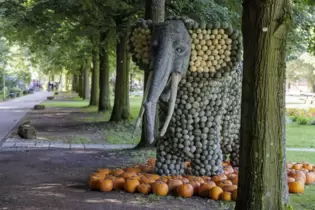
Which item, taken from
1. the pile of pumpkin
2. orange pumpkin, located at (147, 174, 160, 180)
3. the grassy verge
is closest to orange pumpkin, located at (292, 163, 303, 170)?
the pile of pumpkin

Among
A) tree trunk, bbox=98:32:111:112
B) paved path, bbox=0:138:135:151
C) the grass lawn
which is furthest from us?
tree trunk, bbox=98:32:111:112

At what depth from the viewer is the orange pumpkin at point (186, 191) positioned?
6.33 m

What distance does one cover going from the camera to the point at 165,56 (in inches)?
255

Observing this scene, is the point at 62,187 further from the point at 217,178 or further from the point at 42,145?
the point at 42,145

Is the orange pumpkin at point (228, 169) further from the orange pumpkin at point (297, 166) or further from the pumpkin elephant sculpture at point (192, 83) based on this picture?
the orange pumpkin at point (297, 166)

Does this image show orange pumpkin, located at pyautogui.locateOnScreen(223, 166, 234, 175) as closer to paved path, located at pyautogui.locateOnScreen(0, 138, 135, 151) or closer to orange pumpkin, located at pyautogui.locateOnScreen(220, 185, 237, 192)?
orange pumpkin, located at pyautogui.locateOnScreen(220, 185, 237, 192)

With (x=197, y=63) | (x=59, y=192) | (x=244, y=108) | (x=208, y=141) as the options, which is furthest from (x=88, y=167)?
(x=244, y=108)

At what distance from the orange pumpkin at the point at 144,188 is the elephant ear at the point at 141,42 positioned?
1960mm

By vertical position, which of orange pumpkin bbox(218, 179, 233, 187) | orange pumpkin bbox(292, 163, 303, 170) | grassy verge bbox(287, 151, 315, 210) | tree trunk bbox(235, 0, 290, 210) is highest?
tree trunk bbox(235, 0, 290, 210)

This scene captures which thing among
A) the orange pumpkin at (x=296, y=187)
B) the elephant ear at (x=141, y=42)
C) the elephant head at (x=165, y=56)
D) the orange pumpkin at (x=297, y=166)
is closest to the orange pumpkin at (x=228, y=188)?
the orange pumpkin at (x=296, y=187)

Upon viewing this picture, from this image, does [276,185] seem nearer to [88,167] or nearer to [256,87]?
[256,87]

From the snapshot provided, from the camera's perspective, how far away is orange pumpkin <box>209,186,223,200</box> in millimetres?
6254

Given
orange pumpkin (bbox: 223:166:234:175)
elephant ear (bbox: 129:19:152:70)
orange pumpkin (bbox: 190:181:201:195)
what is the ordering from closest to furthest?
orange pumpkin (bbox: 190:181:201:195), elephant ear (bbox: 129:19:152:70), orange pumpkin (bbox: 223:166:234:175)

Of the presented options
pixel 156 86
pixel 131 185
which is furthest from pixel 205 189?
pixel 156 86
